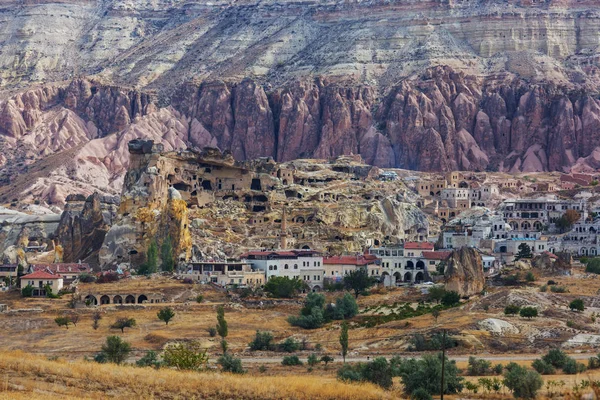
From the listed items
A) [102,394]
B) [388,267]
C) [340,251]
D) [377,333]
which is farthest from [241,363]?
[340,251]

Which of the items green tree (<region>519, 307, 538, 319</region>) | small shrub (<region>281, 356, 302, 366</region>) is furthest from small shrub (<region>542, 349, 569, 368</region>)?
green tree (<region>519, 307, 538, 319</region>)

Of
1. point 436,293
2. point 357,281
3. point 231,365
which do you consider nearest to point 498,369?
point 231,365

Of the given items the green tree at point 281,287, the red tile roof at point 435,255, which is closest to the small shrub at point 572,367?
the green tree at point 281,287

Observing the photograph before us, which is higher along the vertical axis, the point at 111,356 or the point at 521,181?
the point at 521,181

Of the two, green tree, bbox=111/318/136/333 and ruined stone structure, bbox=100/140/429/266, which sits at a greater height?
ruined stone structure, bbox=100/140/429/266

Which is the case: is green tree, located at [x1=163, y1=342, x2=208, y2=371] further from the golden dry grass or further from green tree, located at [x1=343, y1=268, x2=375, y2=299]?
green tree, located at [x1=343, y1=268, x2=375, y2=299]

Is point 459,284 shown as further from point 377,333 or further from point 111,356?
point 111,356

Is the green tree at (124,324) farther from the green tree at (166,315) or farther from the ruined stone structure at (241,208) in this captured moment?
the ruined stone structure at (241,208)
